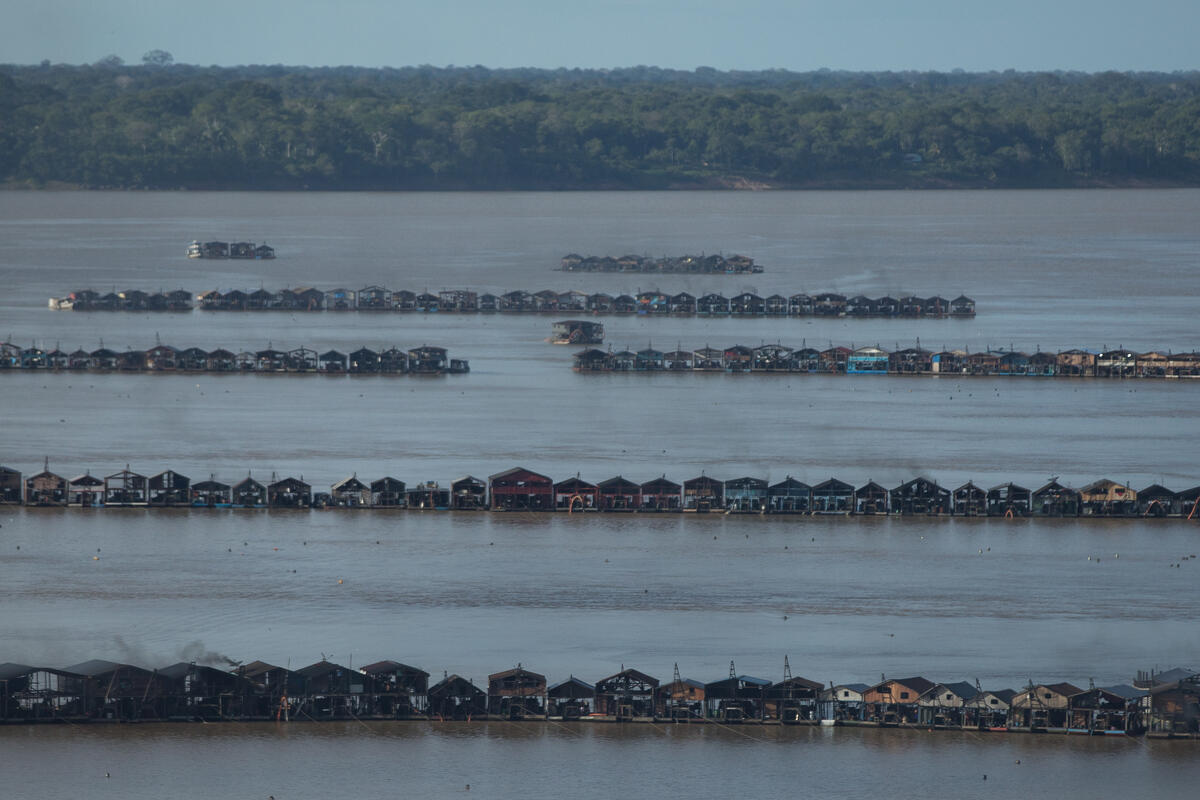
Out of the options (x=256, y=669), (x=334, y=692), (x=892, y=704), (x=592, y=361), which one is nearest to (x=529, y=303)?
(x=592, y=361)

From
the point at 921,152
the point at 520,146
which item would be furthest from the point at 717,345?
the point at 921,152

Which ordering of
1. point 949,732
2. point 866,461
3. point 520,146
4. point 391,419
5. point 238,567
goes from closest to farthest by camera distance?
point 949,732 → point 238,567 → point 866,461 → point 391,419 → point 520,146

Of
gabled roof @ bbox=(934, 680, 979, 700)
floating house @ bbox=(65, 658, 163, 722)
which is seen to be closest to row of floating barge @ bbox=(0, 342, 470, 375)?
floating house @ bbox=(65, 658, 163, 722)

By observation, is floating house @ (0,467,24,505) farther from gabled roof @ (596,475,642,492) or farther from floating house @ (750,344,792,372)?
floating house @ (750,344,792,372)

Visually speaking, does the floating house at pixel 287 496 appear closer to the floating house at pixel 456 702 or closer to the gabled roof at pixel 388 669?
the gabled roof at pixel 388 669

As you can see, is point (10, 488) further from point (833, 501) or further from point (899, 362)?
point (899, 362)

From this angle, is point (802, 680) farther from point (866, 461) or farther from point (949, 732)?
point (866, 461)
